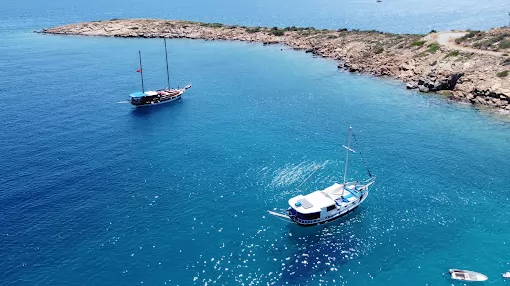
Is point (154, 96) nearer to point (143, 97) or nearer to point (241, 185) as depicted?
point (143, 97)

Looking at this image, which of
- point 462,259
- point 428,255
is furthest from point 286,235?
point 462,259

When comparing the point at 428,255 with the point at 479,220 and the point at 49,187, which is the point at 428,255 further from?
the point at 49,187

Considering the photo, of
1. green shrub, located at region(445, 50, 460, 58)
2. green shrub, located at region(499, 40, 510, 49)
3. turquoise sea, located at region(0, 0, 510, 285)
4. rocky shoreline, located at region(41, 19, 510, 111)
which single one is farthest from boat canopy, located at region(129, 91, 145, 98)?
green shrub, located at region(499, 40, 510, 49)

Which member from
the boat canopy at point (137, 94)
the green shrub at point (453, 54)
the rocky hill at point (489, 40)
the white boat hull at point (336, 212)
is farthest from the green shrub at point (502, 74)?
the boat canopy at point (137, 94)

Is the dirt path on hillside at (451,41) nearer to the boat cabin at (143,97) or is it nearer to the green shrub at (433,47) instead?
the green shrub at (433,47)

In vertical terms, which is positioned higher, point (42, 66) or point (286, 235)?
point (42, 66)

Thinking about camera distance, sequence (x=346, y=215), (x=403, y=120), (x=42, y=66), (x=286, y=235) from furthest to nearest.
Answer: (x=42, y=66)
(x=403, y=120)
(x=346, y=215)
(x=286, y=235)

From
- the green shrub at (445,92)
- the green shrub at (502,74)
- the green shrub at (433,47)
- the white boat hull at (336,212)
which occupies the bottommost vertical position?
the white boat hull at (336,212)

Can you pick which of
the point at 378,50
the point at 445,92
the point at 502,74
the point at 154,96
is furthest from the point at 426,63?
the point at 154,96
